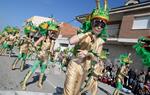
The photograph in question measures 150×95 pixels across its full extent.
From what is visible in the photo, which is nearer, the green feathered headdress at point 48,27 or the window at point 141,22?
the green feathered headdress at point 48,27

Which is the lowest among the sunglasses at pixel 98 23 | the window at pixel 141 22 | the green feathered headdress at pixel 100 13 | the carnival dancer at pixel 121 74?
the carnival dancer at pixel 121 74

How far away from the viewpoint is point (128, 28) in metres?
24.8

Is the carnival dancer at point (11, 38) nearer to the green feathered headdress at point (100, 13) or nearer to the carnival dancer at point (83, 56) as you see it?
the green feathered headdress at point (100, 13)

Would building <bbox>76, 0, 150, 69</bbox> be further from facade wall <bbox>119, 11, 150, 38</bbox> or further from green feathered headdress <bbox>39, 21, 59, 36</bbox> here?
green feathered headdress <bbox>39, 21, 59, 36</bbox>

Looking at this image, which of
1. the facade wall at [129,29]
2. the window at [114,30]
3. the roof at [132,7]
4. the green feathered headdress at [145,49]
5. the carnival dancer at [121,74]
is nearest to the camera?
the green feathered headdress at [145,49]

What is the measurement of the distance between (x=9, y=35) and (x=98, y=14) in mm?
16306

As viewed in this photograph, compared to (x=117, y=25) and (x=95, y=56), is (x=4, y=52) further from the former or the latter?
(x=95, y=56)

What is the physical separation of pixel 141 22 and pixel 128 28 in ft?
6.23

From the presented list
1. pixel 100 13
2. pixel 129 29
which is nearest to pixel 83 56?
pixel 100 13

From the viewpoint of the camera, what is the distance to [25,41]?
14820mm

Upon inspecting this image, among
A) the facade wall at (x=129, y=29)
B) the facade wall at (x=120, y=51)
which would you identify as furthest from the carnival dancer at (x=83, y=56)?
the facade wall at (x=129, y=29)

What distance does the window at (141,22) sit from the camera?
73.2 ft

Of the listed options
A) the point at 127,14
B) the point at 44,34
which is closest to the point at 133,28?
the point at 127,14

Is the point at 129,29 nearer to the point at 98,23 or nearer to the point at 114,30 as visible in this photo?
the point at 114,30
